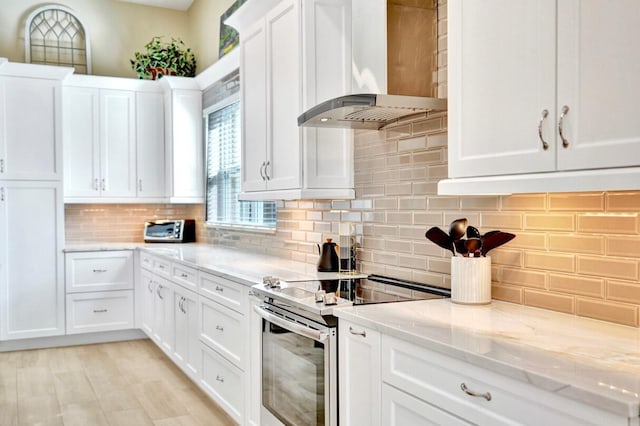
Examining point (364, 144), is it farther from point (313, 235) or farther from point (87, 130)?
point (87, 130)

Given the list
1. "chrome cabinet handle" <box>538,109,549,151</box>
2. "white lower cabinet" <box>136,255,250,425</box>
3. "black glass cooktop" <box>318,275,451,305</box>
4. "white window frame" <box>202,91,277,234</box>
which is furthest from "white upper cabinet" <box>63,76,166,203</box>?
"chrome cabinet handle" <box>538,109,549,151</box>

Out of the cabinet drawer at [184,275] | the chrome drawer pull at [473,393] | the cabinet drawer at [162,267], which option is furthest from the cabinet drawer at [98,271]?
the chrome drawer pull at [473,393]

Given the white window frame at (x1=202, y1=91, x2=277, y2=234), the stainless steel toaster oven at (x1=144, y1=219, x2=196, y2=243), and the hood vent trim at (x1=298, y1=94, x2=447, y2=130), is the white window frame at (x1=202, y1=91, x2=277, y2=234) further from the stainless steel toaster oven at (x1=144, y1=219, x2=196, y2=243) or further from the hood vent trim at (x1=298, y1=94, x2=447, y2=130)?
the hood vent trim at (x1=298, y1=94, x2=447, y2=130)

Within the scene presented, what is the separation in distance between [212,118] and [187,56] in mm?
846

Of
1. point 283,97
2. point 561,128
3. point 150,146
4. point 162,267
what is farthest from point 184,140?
point 561,128

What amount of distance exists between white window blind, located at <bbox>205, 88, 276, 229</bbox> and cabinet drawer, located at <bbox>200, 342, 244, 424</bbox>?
1.22 metres

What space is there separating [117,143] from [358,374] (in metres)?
4.36

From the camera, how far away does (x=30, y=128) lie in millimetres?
5078

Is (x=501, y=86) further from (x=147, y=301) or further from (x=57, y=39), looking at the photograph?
(x=57, y=39)

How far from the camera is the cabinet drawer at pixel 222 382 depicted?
10.2ft

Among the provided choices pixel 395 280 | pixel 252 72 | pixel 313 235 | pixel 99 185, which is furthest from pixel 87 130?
pixel 395 280

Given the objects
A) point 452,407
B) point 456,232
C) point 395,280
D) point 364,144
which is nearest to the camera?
point 452,407

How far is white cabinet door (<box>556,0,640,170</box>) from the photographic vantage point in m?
1.35

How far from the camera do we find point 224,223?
525 centimetres
